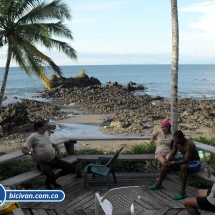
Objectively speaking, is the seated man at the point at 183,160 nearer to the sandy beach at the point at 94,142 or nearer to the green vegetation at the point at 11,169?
the green vegetation at the point at 11,169

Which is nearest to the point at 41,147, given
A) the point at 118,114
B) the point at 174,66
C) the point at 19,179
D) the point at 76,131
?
Result: the point at 19,179

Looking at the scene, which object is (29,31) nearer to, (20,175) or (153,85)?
(20,175)

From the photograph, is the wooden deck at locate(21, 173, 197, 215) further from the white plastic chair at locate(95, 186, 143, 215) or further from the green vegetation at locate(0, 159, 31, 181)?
the green vegetation at locate(0, 159, 31, 181)

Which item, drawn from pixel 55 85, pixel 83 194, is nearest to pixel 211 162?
pixel 83 194

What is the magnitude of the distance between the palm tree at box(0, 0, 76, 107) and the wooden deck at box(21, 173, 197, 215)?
20.5ft

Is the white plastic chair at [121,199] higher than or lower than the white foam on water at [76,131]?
higher

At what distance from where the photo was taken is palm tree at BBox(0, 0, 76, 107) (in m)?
12.1

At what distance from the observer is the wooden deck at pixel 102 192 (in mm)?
5348

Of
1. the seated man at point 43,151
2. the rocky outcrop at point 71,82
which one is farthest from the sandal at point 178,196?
the rocky outcrop at point 71,82

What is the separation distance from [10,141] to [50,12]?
7925mm

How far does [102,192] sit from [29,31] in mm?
7677

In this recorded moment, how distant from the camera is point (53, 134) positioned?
19172mm

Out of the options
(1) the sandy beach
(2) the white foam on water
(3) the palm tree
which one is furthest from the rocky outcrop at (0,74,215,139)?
(3) the palm tree

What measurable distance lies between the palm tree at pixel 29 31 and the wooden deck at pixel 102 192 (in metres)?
6.25
